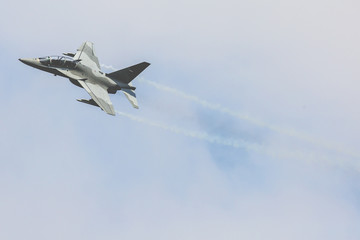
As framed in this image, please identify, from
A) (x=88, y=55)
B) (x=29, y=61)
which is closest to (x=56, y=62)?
(x=29, y=61)

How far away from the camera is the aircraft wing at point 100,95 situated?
7419 centimetres

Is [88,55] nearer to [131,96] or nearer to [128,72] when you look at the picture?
[128,72]

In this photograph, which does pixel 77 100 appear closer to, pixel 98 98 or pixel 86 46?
pixel 98 98

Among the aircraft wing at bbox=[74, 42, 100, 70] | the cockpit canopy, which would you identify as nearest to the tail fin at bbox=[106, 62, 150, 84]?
the aircraft wing at bbox=[74, 42, 100, 70]

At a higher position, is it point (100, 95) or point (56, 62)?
point (56, 62)

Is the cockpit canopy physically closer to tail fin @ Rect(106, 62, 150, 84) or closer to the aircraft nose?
the aircraft nose

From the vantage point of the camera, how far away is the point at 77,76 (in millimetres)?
77812

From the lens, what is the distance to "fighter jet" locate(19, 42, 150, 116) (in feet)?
250

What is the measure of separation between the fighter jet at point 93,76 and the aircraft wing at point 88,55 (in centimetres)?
253

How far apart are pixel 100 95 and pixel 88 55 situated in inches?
493

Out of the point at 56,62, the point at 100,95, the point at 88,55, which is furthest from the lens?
the point at 88,55

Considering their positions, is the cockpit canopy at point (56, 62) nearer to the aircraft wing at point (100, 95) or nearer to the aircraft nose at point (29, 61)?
the aircraft nose at point (29, 61)

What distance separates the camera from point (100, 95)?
76.2 m

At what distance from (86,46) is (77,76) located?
37.6ft
